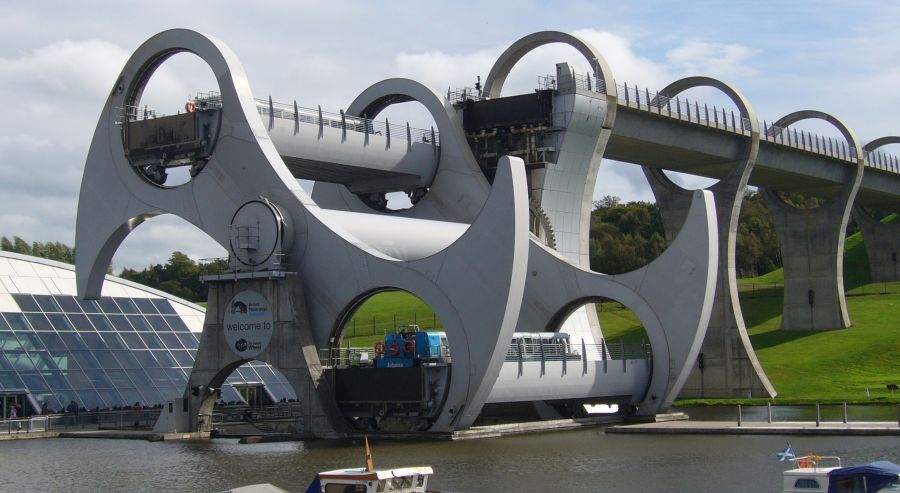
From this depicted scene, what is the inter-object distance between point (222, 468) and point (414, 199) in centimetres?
2668

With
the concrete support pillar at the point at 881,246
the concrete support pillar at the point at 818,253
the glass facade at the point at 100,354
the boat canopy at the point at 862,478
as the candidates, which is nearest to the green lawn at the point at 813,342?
the concrete support pillar at the point at 818,253

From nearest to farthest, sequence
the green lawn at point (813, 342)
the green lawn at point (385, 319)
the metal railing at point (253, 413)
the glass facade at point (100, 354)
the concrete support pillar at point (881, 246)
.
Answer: the glass facade at point (100, 354), the metal railing at point (253, 413), the green lawn at point (813, 342), the green lawn at point (385, 319), the concrete support pillar at point (881, 246)

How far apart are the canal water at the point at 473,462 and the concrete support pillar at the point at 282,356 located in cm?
215

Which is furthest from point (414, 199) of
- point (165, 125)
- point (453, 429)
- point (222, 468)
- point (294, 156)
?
point (222, 468)

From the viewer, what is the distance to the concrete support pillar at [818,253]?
275 feet

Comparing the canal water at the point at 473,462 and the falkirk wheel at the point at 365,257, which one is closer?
the canal water at the point at 473,462

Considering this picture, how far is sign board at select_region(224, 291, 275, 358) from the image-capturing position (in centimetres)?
4531

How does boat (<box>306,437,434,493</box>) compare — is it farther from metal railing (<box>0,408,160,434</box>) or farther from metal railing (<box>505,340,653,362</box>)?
metal railing (<box>0,408,160,434</box>)

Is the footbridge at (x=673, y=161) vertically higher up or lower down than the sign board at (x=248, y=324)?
higher up

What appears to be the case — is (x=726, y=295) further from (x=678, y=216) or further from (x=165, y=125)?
(x=165, y=125)

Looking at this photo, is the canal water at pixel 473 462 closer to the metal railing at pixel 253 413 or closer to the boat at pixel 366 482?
the boat at pixel 366 482

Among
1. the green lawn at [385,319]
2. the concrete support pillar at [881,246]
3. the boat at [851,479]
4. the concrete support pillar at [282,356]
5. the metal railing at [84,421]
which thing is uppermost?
the concrete support pillar at [881,246]

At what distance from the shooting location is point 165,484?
3070cm

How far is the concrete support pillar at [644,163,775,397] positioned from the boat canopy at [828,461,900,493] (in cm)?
4297
